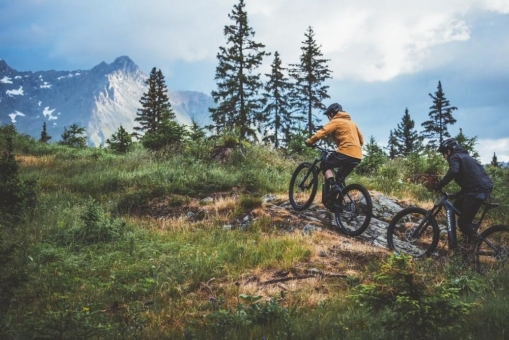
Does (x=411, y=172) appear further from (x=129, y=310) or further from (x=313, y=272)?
(x=129, y=310)

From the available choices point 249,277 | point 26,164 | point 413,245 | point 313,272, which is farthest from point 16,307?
point 26,164

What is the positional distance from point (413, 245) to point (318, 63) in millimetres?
33956

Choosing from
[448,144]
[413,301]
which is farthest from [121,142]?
[413,301]

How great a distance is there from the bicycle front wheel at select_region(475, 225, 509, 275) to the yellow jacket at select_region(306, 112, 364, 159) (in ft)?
9.80

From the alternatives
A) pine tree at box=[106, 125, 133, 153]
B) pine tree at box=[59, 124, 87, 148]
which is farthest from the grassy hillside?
pine tree at box=[59, 124, 87, 148]

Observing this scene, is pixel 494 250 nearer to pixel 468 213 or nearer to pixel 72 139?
pixel 468 213

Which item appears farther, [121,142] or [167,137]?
[121,142]

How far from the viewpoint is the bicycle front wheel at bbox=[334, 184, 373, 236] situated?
8156 millimetres

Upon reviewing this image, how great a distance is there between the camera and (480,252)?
6.91 m

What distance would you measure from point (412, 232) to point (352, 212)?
130cm

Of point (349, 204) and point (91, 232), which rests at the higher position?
point (349, 204)

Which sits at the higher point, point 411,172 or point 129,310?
point 411,172

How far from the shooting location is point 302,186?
9789mm

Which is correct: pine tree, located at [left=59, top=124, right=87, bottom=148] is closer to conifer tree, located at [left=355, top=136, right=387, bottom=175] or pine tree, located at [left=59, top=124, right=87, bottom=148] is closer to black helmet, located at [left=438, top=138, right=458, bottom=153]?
conifer tree, located at [left=355, top=136, right=387, bottom=175]
